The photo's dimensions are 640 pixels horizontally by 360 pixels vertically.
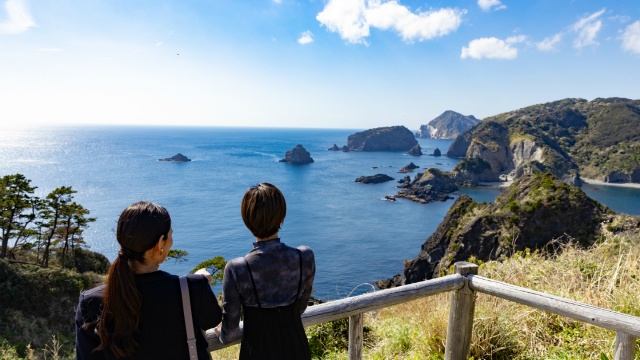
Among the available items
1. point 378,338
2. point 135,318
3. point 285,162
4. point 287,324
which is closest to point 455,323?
point 378,338

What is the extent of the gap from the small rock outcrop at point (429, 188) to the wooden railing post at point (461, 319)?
7366 centimetres

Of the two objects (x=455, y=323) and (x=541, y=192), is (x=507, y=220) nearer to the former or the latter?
(x=541, y=192)

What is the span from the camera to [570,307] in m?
3.12

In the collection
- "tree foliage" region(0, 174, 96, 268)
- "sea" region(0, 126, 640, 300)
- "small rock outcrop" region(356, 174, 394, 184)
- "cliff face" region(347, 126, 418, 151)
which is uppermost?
"cliff face" region(347, 126, 418, 151)

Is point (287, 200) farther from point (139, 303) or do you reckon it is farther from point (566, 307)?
point (139, 303)

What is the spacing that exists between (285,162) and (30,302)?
101905 mm

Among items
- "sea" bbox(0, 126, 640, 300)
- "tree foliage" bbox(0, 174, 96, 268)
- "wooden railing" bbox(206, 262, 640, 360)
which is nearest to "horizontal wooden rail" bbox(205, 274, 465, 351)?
"wooden railing" bbox(206, 262, 640, 360)

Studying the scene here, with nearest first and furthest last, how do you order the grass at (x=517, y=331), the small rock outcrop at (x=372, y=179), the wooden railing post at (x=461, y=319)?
the wooden railing post at (x=461, y=319) < the grass at (x=517, y=331) < the small rock outcrop at (x=372, y=179)

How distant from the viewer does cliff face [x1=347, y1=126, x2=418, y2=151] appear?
579ft

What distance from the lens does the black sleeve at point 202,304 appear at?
1.84 metres

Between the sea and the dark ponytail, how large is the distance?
53.6 ft

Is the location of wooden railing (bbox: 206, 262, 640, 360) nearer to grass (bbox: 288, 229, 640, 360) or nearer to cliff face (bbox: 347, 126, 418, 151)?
grass (bbox: 288, 229, 640, 360)

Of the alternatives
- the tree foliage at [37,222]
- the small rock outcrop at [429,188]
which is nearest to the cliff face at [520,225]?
the tree foliage at [37,222]

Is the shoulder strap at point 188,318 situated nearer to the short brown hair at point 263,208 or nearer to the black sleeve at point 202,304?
the black sleeve at point 202,304
